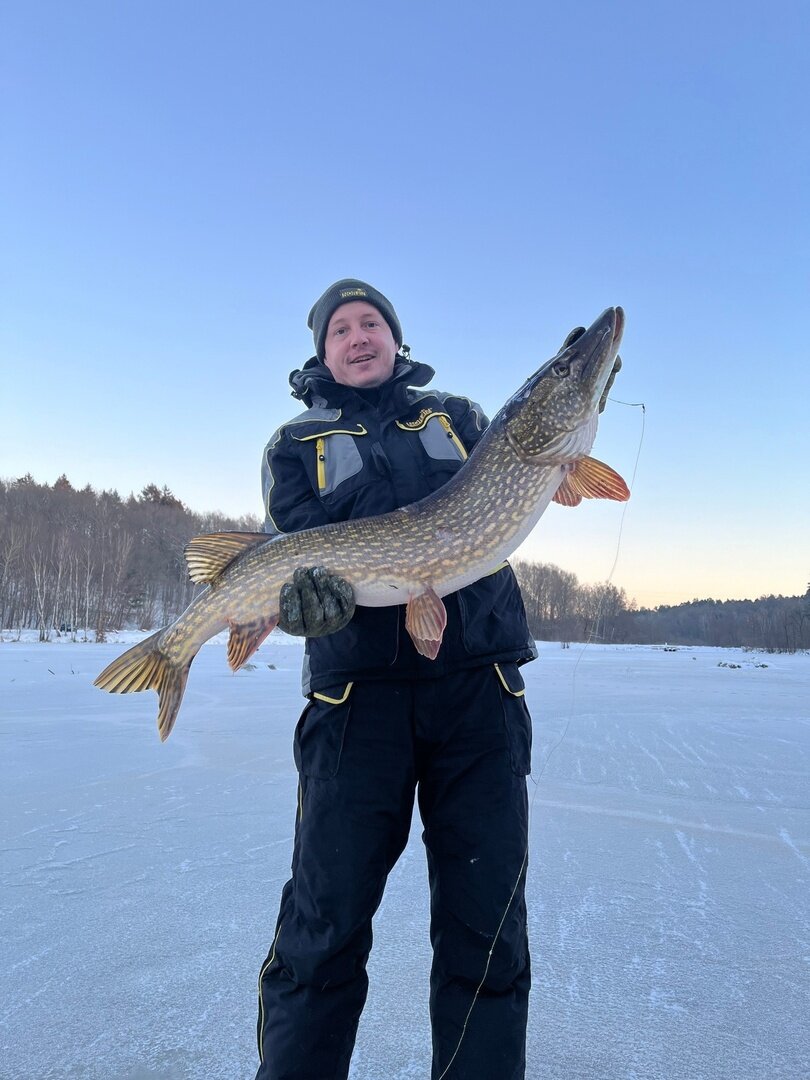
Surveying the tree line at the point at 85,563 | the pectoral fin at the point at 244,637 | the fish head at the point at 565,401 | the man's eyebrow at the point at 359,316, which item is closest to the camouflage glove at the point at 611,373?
the fish head at the point at 565,401

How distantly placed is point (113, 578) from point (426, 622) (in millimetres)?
33021

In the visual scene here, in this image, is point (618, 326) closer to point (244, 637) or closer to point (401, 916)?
A: point (244, 637)

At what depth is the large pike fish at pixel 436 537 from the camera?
185cm

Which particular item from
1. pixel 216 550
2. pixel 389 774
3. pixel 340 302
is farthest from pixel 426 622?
pixel 340 302

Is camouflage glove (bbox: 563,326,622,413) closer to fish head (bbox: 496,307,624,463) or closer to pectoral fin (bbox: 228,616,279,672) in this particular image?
fish head (bbox: 496,307,624,463)

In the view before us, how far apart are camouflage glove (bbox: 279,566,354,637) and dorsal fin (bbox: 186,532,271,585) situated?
30 cm

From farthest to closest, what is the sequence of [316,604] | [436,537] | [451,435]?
[451,435] < [436,537] < [316,604]

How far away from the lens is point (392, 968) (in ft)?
6.46

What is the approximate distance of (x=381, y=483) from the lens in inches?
78.8

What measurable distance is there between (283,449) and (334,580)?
0.50 m

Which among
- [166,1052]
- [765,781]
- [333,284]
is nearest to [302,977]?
[166,1052]

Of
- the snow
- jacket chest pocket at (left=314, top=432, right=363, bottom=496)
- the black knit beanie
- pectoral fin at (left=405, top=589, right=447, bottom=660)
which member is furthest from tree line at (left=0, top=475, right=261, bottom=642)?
pectoral fin at (left=405, top=589, right=447, bottom=660)

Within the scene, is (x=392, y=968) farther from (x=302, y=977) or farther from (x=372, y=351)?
(x=372, y=351)

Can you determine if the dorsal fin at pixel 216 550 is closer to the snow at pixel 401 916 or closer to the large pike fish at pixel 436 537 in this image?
the large pike fish at pixel 436 537
